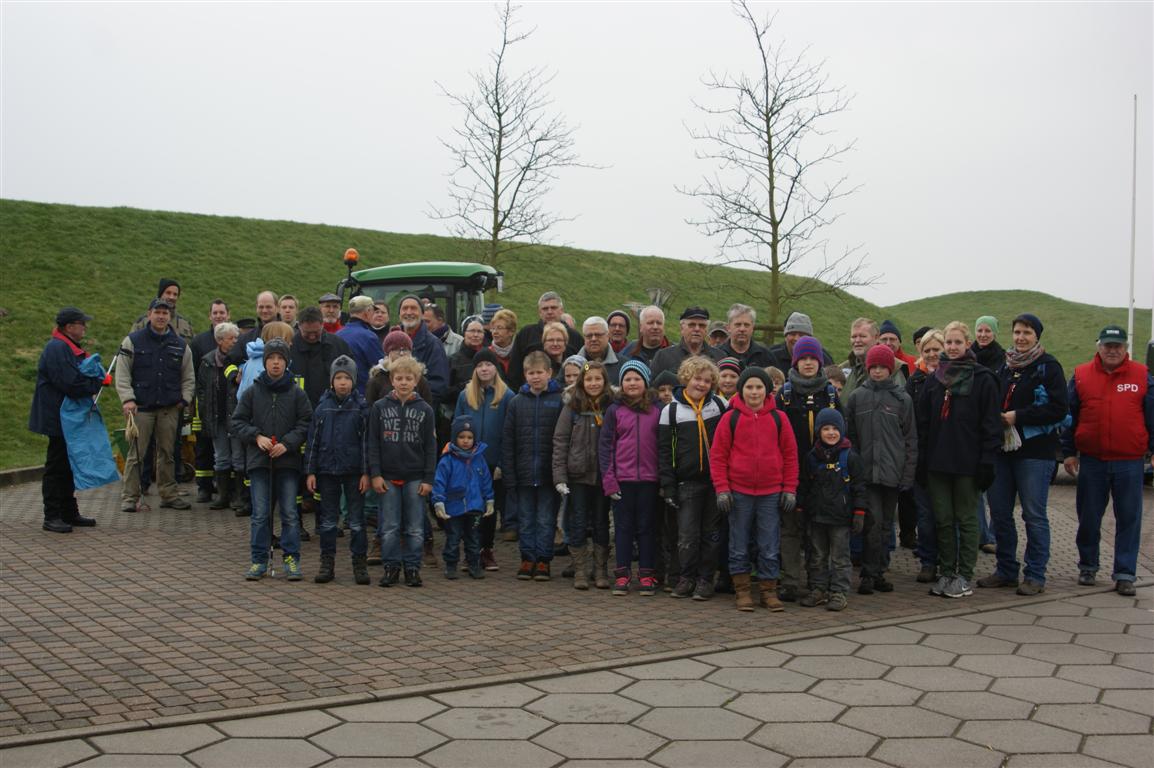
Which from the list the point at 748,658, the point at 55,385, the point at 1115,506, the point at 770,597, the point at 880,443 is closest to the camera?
the point at 748,658

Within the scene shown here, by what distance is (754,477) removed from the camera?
7594 mm

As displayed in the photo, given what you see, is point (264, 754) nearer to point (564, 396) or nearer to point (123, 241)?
point (564, 396)

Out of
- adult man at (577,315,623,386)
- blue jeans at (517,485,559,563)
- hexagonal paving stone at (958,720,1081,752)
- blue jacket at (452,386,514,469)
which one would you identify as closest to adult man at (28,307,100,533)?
blue jacket at (452,386,514,469)

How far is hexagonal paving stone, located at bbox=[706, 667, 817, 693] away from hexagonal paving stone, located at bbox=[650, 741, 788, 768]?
854 millimetres

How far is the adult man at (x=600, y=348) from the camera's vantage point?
356 inches

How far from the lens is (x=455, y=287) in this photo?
16156 mm

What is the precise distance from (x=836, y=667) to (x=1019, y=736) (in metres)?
1.28

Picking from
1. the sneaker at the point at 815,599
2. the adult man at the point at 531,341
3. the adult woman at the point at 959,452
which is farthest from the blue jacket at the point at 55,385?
the adult woman at the point at 959,452

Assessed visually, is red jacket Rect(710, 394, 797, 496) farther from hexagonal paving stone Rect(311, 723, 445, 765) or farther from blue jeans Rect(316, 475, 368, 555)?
hexagonal paving stone Rect(311, 723, 445, 765)

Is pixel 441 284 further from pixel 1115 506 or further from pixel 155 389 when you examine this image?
pixel 1115 506

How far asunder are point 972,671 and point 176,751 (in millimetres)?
4183

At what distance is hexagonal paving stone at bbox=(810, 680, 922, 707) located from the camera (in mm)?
5352

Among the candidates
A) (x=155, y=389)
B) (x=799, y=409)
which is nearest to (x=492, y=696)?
(x=799, y=409)

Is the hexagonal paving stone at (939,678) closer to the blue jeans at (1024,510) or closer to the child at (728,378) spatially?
the blue jeans at (1024,510)
